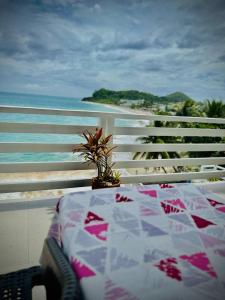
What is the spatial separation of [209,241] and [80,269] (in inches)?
21.9

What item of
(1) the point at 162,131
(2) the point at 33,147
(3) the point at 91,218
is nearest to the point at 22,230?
(2) the point at 33,147

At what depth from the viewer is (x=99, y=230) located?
1.12 metres

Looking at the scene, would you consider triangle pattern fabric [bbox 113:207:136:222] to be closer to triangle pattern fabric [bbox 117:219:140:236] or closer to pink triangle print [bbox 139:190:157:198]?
triangle pattern fabric [bbox 117:219:140:236]

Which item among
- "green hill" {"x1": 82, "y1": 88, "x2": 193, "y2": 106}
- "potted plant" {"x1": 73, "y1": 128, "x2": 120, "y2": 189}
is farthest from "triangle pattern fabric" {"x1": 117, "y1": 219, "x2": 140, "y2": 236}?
"green hill" {"x1": 82, "y1": 88, "x2": 193, "y2": 106}

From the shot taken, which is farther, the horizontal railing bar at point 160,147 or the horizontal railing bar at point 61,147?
the horizontal railing bar at point 160,147

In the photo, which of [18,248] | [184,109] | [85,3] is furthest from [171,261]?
[85,3]

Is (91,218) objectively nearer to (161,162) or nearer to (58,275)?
(58,275)

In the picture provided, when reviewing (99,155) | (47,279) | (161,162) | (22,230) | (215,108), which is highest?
(215,108)

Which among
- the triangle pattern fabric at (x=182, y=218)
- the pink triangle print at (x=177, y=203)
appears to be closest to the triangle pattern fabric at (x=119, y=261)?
the triangle pattern fabric at (x=182, y=218)

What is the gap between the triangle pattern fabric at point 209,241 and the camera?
105 centimetres

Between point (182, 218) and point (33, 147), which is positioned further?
point (33, 147)

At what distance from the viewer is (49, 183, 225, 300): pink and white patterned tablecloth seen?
80cm

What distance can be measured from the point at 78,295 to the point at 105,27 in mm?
25547

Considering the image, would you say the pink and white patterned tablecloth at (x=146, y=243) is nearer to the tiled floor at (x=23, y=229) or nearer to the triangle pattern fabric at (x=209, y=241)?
the triangle pattern fabric at (x=209, y=241)
